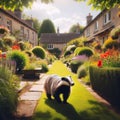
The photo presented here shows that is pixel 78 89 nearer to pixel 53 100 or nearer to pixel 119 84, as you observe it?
pixel 53 100

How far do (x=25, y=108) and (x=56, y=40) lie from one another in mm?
66636

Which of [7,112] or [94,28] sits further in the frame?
[94,28]

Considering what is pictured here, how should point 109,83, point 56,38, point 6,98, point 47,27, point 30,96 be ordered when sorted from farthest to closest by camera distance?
point 47,27 → point 56,38 → point 30,96 → point 109,83 → point 6,98

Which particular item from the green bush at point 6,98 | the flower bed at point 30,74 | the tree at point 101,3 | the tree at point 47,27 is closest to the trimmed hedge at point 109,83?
the tree at point 101,3

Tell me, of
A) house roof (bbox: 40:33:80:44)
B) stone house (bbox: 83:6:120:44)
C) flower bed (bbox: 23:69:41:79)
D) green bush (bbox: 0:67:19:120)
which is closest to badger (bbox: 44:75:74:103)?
green bush (bbox: 0:67:19:120)

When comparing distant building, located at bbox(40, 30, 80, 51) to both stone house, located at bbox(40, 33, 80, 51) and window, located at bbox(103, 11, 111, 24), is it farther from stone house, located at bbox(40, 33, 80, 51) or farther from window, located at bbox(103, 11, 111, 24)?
window, located at bbox(103, 11, 111, 24)

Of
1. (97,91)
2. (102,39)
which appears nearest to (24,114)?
(97,91)

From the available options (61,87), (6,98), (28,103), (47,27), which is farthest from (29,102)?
(47,27)

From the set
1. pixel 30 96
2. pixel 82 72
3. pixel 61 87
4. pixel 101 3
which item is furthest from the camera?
pixel 82 72

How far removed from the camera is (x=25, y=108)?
23.0 feet

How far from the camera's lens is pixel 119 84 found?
696 cm

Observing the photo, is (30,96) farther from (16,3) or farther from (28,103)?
(16,3)

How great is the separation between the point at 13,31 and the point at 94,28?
541 inches

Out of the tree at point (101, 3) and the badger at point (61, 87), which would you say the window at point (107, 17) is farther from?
the badger at point (61, 87)
